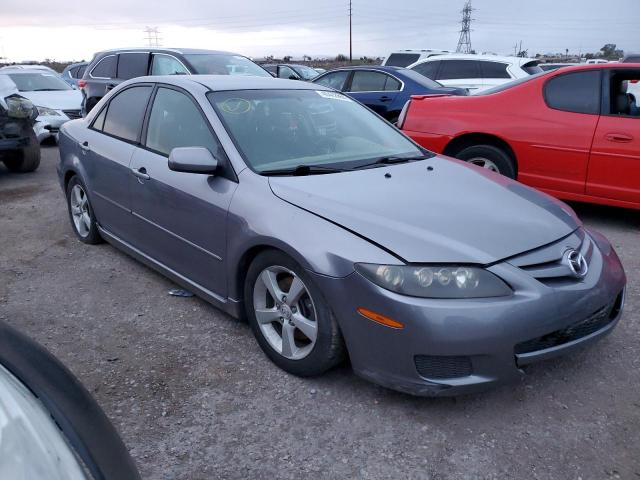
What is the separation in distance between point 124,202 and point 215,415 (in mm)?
2007

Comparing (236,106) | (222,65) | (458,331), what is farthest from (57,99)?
(458,331)

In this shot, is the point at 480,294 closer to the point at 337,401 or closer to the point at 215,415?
the point at 337,401

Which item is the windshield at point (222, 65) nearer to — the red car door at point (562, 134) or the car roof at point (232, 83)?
the red car door at point (562, 134)

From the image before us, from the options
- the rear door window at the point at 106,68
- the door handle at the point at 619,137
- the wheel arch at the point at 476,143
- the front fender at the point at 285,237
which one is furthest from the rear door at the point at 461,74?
the front fender at the point at 285,237

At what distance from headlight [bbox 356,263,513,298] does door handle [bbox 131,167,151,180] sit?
1.95m

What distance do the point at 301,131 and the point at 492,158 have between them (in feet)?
9.29

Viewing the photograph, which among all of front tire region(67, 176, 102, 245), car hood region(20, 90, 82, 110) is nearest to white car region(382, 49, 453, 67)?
car hood region(20, 90, 82, 110)

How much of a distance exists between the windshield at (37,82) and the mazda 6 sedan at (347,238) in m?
8.68

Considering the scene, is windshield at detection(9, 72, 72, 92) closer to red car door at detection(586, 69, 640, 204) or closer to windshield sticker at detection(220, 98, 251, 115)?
windshield sticker at detection(220, 98, 251, 115)

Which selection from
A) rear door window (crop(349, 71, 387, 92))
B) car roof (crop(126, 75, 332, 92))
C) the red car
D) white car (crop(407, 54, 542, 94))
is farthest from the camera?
white car (crop(407, 54, 542, 94))

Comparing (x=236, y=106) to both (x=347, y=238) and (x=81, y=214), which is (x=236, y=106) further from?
(x=81, y=214)

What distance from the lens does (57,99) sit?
11203 millimetres

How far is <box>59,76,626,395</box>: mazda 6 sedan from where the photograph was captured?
96.7 inches

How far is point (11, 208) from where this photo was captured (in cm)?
644
